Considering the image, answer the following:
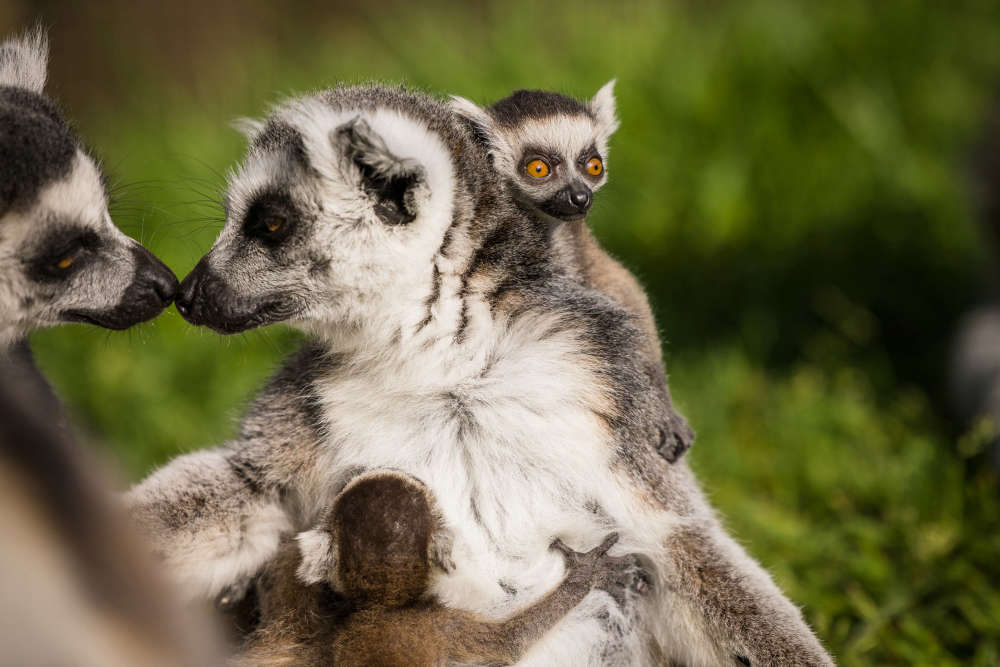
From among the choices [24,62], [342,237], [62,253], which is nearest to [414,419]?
[342,237]

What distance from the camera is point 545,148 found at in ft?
11.4

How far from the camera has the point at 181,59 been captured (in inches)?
396

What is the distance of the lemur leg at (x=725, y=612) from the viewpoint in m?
2.96

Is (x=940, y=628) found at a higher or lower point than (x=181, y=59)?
lower

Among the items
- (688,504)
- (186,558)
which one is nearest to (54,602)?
(186,558)

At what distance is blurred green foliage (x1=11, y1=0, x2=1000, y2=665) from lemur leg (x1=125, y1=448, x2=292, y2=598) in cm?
78

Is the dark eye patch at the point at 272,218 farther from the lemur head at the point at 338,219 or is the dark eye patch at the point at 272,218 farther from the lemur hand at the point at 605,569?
the lemur hand at the point at 605,569

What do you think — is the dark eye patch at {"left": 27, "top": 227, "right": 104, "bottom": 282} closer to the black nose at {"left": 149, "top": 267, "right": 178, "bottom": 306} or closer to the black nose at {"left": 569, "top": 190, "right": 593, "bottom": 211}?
the black nose at {"left": 149, "top": 267, "right": 178, "bottom": 306}

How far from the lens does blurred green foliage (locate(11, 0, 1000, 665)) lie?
4.59 metres

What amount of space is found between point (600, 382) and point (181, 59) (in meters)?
8.23

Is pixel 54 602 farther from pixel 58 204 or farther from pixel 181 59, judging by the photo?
pixel 181 59

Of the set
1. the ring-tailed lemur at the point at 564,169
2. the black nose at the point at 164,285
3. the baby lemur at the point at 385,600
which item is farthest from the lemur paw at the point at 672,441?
the black nose at the point at 164,285

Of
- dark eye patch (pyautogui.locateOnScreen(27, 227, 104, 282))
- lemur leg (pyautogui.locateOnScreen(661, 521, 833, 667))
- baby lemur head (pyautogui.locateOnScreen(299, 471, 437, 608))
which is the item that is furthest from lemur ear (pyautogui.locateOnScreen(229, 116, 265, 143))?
lemur leg (pyautogui.locateOnScreen(661, 521, 833, 667))

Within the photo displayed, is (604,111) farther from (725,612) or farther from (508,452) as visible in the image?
(725,612)
